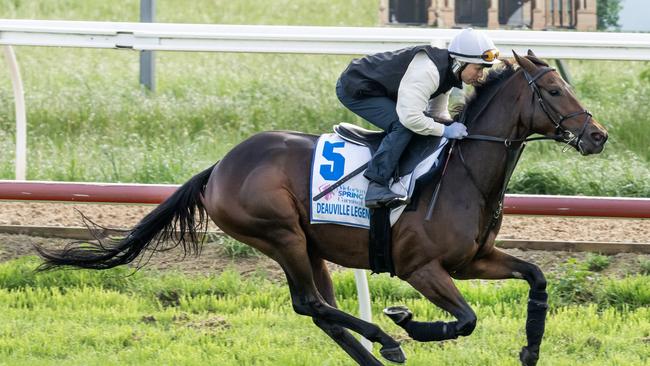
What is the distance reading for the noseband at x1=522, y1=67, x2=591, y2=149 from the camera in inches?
201

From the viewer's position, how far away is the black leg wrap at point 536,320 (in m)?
5.34

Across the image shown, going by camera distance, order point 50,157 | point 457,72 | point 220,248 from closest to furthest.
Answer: point 457,72 < point 220,248 < point 50,157

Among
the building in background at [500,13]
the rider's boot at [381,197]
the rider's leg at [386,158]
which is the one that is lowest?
the rider's boot at [381,197]

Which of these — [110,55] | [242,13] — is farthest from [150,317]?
[242,13]

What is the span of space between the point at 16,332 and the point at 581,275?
3224 mm

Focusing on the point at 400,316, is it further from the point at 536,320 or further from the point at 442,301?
the point at 536,320

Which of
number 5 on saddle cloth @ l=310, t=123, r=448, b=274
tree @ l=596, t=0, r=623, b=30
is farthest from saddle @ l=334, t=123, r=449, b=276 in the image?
tree @ l=596, t=0, r=623, b=30

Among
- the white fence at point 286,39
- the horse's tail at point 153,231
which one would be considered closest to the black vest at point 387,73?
the horse's tail at point 153,231

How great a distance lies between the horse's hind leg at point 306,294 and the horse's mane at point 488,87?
1017mm

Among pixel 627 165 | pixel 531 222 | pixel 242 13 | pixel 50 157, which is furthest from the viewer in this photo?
pixel 242 13

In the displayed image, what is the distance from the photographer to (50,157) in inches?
370

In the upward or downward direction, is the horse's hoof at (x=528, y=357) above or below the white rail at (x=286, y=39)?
below

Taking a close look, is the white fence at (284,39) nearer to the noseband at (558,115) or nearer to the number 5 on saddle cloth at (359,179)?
the number 5 on saddle cloth at (359,179)

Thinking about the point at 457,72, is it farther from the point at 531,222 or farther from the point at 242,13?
the point at 242,13
